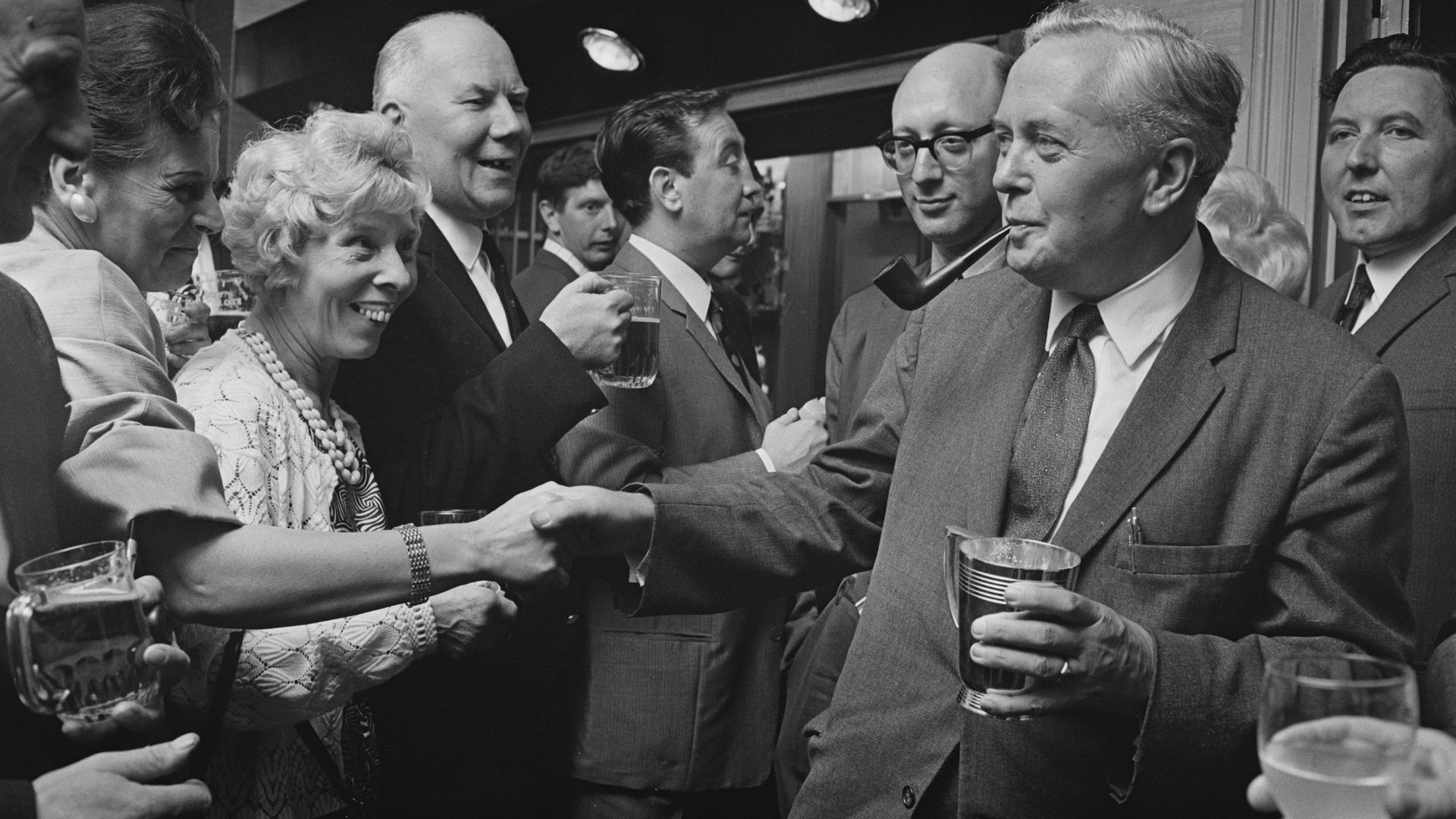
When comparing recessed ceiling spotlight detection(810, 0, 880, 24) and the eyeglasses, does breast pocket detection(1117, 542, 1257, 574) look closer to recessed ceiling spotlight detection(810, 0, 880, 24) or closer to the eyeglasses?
the eyeglasses

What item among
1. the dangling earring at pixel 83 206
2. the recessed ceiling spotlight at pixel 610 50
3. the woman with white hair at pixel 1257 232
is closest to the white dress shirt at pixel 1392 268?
the woman with white hair at pixel 1257 232

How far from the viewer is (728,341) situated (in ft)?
9.41

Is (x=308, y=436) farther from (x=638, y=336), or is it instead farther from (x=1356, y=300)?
(x=1356, y=300)

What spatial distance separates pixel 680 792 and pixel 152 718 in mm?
1385

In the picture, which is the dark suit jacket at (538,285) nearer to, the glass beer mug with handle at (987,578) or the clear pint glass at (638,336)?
the clear pint glass at (638,336)

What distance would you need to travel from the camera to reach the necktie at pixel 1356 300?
2691 mm

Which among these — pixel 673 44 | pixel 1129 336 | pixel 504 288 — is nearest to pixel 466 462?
pixel 504 288

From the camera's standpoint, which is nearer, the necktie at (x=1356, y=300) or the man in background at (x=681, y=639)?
the man in background at (x=681, y=639)

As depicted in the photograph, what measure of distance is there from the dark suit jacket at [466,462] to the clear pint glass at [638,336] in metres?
0.12

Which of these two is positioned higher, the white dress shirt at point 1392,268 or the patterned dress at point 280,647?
the white dress shirt at point 1392,268

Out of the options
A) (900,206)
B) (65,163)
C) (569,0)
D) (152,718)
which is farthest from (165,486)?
(900,206)

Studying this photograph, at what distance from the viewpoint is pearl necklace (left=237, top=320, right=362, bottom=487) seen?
1.94m

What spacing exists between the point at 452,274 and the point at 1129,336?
4.29 feet

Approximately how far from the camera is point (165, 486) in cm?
143
